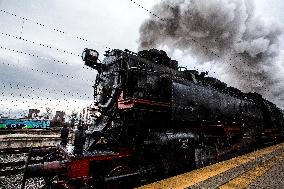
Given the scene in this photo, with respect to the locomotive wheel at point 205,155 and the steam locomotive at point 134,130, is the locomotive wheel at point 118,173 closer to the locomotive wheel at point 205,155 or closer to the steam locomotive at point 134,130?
the steam locomotive at point 134,130

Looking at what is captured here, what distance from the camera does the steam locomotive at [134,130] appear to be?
16.3 feet

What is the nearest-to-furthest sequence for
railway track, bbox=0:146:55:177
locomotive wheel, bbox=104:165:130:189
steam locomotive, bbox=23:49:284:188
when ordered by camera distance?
steam locomotive, bbox=23:49:284:188, locomotive wheel, bbox=104:165:130:189, railway track, bbox=0:146:55:177

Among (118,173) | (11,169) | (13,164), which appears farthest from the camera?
(13,164)

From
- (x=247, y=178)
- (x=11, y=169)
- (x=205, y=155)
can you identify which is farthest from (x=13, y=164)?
(x=247, y=178)

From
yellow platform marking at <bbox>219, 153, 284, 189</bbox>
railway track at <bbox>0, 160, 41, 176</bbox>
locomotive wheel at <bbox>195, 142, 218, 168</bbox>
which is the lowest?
railway track at <bbox>0, 160, 41, 176</bbox>

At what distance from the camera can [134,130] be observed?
618 centimetres

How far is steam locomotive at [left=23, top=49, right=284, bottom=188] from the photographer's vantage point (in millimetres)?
4961

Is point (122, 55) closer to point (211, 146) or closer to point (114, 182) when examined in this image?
point (114, 182)

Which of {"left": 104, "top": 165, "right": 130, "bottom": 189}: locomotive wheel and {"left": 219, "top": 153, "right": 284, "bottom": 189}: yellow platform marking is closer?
{"left": 104, "top": 165, "right": 130, "bottom": 189}: locomotive wheel

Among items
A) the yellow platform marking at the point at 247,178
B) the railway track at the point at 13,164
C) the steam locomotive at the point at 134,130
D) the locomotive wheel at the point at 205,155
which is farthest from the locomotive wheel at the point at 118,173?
A: the locomotive wheel at the point at 205,155

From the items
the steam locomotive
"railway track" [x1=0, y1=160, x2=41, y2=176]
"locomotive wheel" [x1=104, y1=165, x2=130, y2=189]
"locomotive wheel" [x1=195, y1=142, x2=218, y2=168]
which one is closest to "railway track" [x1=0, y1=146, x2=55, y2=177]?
"railway track" [x1=0, y1=160, x2=41, y2=176]

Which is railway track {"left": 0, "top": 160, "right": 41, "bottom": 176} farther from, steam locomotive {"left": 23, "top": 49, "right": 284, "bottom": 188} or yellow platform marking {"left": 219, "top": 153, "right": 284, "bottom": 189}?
yellow platform marking {"left": 219, "top": 153, "right": 284, "bottom": 189}

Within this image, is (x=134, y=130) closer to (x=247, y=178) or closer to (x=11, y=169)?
(x=247, y=178)

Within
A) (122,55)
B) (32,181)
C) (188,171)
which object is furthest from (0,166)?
(188,171)
